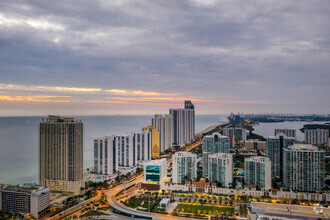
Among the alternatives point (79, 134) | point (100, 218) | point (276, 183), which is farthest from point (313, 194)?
point (79, 134)

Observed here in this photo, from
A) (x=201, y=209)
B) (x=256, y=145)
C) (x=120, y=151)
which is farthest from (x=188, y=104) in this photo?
(x=201, y=209)

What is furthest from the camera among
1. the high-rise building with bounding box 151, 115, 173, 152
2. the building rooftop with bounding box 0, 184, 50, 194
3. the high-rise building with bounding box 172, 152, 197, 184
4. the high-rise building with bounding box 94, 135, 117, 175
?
the high-rise building with bounding box 151, 115, 173, 152

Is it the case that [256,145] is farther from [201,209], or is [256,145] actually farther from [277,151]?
[201,209]

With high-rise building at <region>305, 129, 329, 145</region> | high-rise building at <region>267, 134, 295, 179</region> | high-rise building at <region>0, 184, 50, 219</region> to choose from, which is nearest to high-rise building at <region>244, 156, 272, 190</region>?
high-rise building at <region>267, 134, 295, 179</region>

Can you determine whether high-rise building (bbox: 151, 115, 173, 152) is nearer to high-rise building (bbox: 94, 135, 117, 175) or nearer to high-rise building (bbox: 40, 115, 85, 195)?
high-rise building (bbox: 94, 135, 117, 175)

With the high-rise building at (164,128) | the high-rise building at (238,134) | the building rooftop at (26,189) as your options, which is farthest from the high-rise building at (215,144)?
the high-rise building at (238,134)

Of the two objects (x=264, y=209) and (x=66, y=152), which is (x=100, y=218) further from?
(x=264, y=209)
